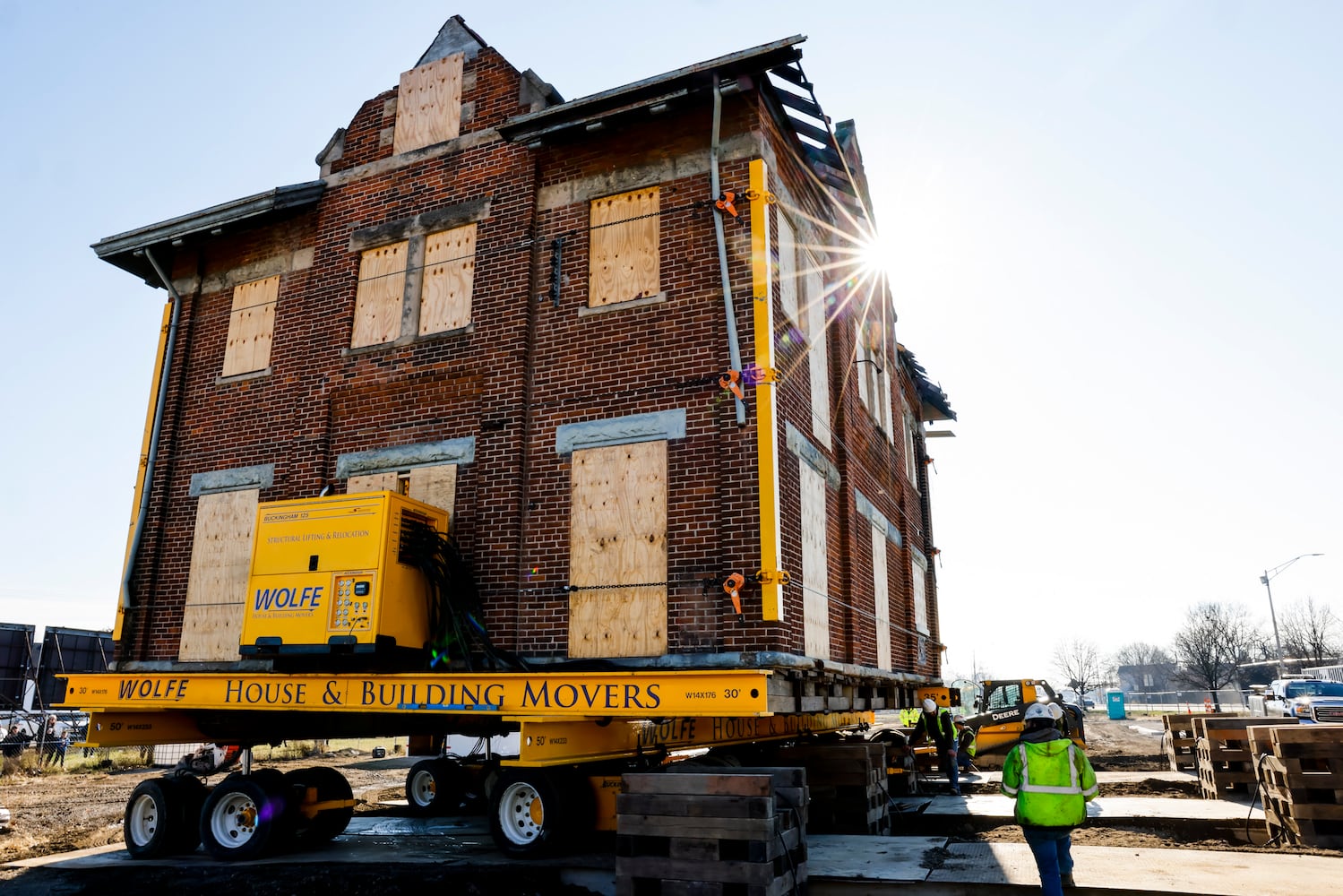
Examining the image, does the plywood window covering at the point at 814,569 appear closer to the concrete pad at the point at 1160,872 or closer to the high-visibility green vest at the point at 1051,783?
the concrete pad at the point at 1160,872

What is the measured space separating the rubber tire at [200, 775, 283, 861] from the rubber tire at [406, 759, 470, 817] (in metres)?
4.87

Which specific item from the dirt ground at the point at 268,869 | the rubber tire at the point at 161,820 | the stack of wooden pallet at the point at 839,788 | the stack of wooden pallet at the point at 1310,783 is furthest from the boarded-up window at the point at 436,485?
the stack of wooden pallet at the point at 1310,783

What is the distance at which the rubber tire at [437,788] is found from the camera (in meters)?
15.2

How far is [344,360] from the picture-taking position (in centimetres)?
1295

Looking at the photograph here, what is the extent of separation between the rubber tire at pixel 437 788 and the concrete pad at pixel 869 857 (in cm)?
709

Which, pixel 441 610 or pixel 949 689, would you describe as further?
pixel 949 689

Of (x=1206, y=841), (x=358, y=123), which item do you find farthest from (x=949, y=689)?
(x=358, y=123)

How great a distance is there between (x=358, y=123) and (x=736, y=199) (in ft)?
22.7

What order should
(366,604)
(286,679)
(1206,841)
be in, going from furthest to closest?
1. (1206,841)
2. (286,679)
3. (366,604)

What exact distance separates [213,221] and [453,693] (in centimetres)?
905

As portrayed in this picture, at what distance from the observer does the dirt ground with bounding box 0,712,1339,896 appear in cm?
897

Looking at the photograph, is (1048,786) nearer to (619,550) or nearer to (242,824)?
(619,550)

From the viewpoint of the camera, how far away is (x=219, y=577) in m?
12.9

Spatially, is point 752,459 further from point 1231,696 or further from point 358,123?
point 1231,696
